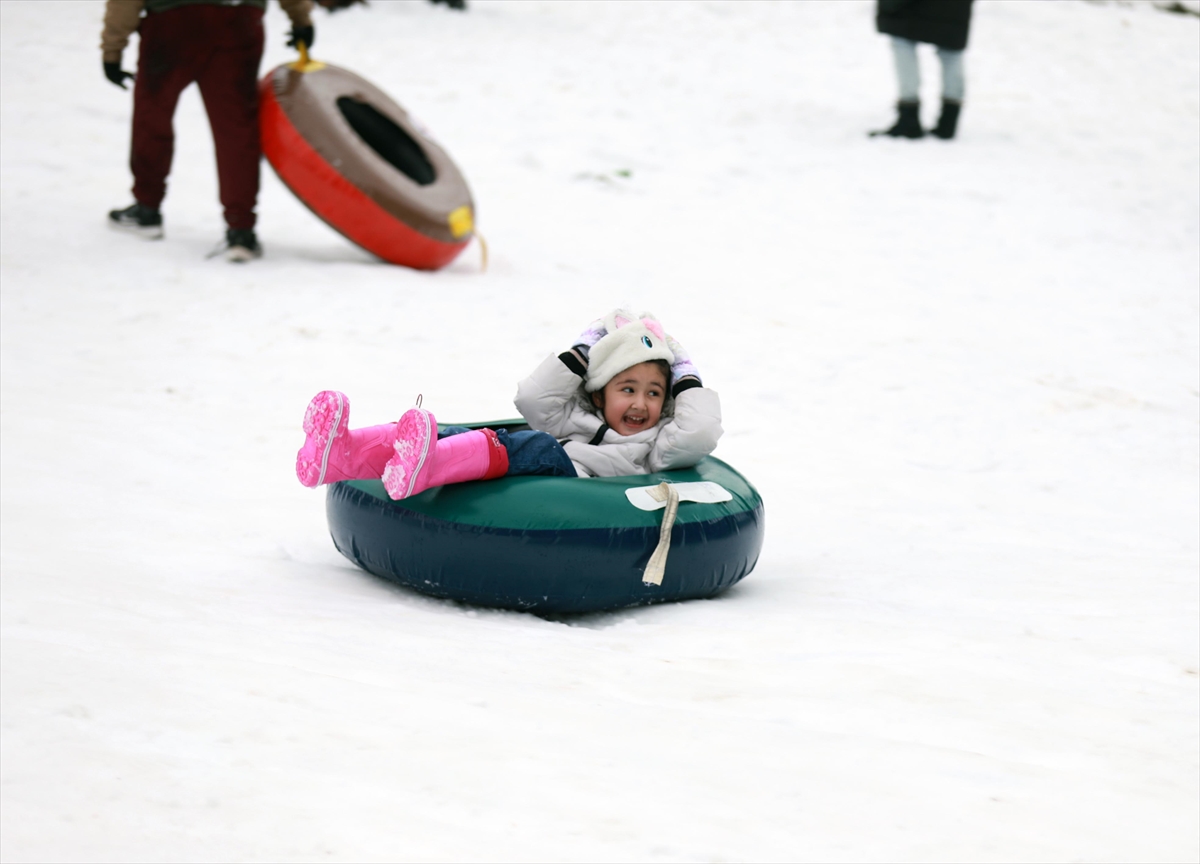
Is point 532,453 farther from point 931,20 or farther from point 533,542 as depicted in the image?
point 931,20

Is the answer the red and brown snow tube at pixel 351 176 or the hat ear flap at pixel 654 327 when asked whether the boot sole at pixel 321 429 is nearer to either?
the hat ear flap at pixel 654 327

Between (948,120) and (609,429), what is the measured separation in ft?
23.3

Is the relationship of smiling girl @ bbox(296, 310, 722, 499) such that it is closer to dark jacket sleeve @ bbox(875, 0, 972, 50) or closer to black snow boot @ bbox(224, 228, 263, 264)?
black snow boot @ bbox(224, 228, 263, 264)

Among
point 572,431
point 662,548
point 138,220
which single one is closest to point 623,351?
point 572,431

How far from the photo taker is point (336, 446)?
3.00 meters

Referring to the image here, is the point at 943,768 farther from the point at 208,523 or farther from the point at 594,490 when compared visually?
the point at 208,523

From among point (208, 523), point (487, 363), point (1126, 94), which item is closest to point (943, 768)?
point (208, 523)

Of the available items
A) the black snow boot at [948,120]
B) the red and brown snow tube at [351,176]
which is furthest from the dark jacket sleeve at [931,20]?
the red and brown snow tube at [351,176]

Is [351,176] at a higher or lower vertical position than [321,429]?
lower

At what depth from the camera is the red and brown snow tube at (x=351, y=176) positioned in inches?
255

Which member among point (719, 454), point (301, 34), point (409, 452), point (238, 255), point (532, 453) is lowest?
point (719, 454)

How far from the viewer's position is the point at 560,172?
9023 mm

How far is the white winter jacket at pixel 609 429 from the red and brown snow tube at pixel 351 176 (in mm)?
3318

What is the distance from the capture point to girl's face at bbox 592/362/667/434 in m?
3.57
